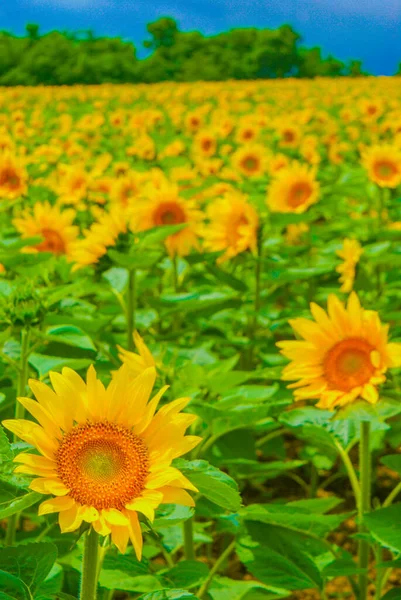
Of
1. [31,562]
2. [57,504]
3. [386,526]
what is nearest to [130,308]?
[386,526]

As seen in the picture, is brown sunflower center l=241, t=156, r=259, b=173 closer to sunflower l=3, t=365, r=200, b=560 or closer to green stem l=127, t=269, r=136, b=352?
green stem l=127, t=269, r=136, b=352

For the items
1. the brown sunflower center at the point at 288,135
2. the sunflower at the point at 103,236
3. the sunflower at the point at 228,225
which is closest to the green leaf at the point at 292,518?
the sunflower at the point at 103,236

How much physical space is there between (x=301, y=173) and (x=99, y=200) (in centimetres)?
92

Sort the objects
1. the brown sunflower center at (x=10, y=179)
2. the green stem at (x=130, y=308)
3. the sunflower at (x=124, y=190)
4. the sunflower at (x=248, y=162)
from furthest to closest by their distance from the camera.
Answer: the sunflower at (x=248, y=162)
the brown sunflower center at (x=10, y=179)
the sunflower at (x=124, y=190)
the green stem at (x=130, y=308)

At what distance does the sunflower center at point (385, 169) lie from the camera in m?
3.77

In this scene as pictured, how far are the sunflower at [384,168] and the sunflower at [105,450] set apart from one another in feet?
9.52

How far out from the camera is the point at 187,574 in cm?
141


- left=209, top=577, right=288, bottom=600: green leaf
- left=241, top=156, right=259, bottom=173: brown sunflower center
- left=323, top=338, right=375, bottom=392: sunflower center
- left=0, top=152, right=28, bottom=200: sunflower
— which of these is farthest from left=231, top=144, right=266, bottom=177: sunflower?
left=209, top=577, right=288, bottom=600: green leaf

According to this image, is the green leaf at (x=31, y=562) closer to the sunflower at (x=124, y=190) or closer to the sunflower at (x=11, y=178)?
the sunflower at (x=124, y=190)

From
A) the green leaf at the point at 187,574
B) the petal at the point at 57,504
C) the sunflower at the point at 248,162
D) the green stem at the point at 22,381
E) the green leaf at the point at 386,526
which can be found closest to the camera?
the petal at the point at 57,504

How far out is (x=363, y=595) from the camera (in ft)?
5.69

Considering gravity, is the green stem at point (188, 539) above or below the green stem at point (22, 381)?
below

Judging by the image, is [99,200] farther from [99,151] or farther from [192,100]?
[192,100]

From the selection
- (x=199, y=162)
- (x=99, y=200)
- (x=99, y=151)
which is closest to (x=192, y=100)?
(x=99, y=151)
